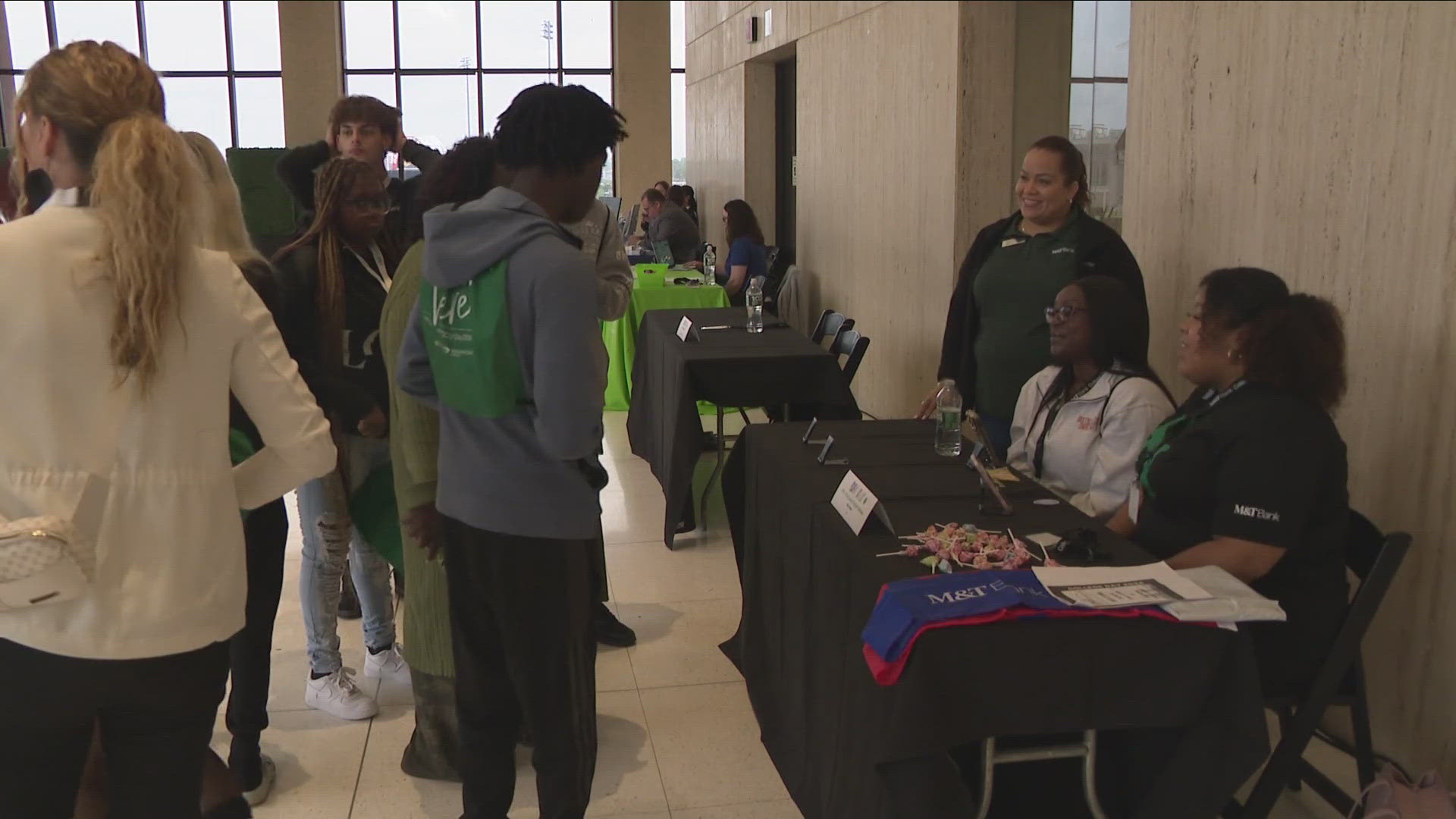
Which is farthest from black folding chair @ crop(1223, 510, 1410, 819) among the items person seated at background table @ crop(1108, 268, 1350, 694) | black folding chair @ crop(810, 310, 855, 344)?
black folding chair @ crop(810, 310, 855, 344)

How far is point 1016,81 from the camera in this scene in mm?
4996

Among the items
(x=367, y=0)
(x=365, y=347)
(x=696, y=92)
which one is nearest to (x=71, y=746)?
(x=365, y=347)

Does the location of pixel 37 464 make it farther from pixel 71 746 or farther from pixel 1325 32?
pixel 1325 32

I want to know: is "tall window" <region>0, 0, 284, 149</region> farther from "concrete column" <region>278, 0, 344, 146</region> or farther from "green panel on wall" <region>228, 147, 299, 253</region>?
"green panel on wall" <region>228, 147, 299, 253</region>

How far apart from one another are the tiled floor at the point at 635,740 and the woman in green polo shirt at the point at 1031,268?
0.99 metres

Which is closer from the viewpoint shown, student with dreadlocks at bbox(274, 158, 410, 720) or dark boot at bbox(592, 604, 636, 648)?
student with dreadlocks at bbox(274, 158, 410, 720)

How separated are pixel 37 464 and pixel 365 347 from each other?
4.36ft

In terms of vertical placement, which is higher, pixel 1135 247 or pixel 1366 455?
pixel 1135 247

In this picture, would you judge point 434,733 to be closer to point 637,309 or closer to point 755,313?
point 755,313

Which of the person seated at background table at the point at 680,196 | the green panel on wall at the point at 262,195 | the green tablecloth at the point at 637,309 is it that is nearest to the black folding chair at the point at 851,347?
the green tablecloth at the point at 637,309

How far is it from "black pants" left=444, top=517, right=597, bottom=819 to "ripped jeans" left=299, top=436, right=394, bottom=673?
0.81 metres

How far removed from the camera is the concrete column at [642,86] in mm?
14031

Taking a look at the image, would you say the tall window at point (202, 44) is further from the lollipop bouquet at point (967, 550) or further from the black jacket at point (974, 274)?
the lollipop bouquet at point (967, 550)

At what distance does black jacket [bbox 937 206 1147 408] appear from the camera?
10.1 feet
